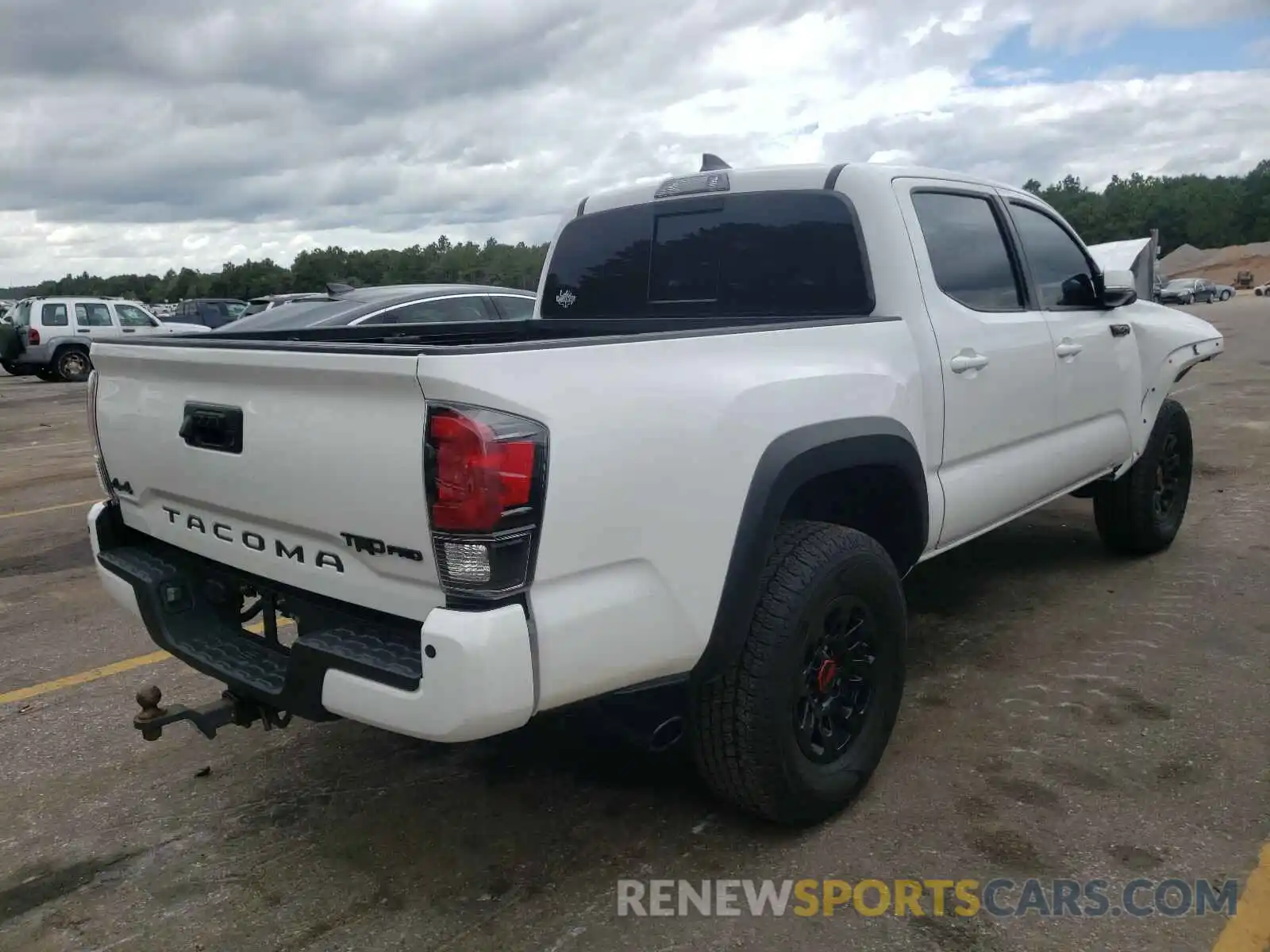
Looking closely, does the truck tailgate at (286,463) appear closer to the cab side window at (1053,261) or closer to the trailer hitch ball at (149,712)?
the trailer hitch ball at (149,712)

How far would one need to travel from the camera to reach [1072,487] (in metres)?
4.66

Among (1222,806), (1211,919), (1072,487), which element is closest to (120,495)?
(1211,919)

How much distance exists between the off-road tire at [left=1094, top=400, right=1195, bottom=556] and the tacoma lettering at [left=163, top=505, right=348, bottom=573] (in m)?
4.14

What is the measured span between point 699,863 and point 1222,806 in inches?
61.0

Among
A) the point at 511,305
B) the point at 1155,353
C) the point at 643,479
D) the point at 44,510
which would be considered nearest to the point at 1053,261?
the point at 1155,353

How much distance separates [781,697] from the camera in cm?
269

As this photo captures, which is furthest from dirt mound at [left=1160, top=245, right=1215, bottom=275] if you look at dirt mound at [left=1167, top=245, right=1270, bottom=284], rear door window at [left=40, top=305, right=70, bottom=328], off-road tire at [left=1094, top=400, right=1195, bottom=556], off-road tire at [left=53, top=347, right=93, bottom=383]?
off-road tire at [left=1094, top=400, right=1195, bottom=556]

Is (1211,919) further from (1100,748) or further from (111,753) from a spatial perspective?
(111,753)

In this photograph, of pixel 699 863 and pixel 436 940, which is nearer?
pixel 436 940

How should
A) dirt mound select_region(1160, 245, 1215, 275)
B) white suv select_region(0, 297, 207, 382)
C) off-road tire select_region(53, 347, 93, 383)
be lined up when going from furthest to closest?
dirt mound select_region(1160, 245, 1215, 275) → off-road tire select_region(53, 347, 93, 383) → white suv select_region(0, 297, 207, 382)

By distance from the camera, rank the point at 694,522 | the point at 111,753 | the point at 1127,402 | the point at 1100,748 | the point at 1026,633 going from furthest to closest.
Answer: the point at 1127,402
the point at 1026,633
the point at 111,753
the point at 1100,748
the point at 694,522

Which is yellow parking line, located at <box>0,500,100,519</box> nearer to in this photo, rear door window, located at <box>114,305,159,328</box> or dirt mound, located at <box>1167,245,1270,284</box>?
rear door window, located at <box>114,305,159,328</box>

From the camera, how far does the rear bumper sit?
2.15 meters

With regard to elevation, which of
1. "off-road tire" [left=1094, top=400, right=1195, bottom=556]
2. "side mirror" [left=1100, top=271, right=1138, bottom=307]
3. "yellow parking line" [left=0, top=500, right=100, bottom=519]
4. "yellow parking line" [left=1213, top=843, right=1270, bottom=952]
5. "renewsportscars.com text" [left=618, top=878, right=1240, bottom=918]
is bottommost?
"yellow parking line" [left=1213, top=843, right=1270, bottom=952]
